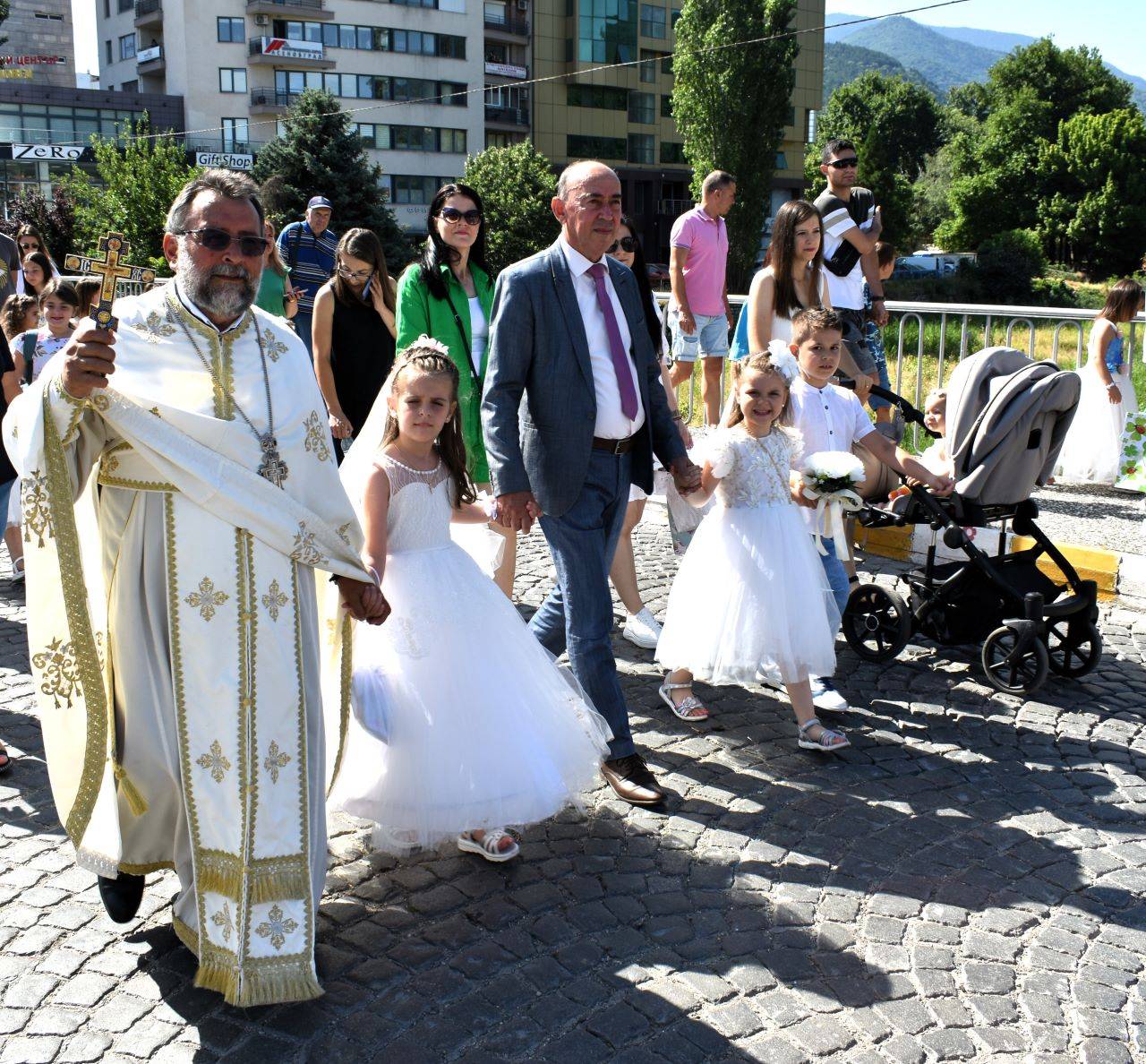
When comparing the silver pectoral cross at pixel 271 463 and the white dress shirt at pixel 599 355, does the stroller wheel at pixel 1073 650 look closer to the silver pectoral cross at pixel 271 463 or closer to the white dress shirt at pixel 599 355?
the white dress shirt at pixel 599 355

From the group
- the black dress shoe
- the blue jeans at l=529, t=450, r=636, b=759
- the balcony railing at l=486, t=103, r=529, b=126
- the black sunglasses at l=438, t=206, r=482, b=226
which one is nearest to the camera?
the black dress shoe

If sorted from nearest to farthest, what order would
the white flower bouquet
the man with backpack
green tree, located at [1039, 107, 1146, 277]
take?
the white flower bouquet
the man with backpack
green tree, located at [1039, 107, 1146, 277]

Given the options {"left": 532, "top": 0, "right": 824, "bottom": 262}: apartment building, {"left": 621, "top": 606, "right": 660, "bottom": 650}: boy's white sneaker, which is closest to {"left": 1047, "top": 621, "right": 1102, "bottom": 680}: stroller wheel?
{"left": 621, "top": 606, "right": 660, "bottom": 650}: boy's white sneaker

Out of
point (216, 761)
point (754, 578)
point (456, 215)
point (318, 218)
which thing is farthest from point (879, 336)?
point (216, 761)

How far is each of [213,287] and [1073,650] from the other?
4685 millimetres

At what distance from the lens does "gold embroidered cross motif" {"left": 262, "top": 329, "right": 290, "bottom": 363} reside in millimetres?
3578

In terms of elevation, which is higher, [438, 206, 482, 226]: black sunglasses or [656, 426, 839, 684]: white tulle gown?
[438, 206, 482, 226]: black sunglasses

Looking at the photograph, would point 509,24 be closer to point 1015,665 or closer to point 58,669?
point 1015,665

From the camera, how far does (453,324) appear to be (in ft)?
20.9

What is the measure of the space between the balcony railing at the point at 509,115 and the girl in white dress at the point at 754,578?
2651 inches

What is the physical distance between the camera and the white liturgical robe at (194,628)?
133 inches

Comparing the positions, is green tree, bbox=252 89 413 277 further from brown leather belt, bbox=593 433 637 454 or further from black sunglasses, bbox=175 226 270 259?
black sunglasses, bbox=175 226 270 259

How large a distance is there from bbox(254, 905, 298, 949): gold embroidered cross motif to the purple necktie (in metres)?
2.33

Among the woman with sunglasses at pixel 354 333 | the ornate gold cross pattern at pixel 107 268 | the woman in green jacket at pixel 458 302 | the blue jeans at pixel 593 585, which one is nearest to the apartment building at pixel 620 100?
the woman with sunglasses at pixel 354 333
